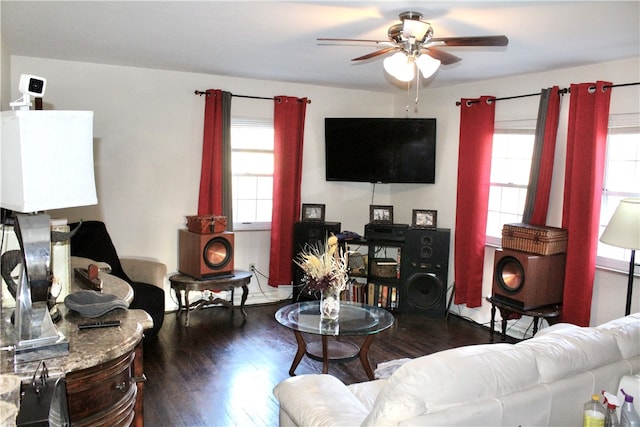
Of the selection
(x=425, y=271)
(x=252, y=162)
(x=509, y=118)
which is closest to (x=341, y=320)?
(x=425, y=271)

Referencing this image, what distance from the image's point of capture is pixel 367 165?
5703mm

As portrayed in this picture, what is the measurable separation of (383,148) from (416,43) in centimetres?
271

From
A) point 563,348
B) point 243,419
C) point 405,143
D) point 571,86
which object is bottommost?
point 243,419

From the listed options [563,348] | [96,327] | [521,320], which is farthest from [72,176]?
[521,320]

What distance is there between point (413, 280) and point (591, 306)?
1.70m

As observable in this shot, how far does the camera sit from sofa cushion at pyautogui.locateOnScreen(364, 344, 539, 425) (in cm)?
170

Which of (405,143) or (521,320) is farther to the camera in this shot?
(405,143)

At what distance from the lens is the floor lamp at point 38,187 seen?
4.98ft

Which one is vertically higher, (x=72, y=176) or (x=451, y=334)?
(x=72, y=176)

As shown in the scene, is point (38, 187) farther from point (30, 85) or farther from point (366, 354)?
point (366, 354)

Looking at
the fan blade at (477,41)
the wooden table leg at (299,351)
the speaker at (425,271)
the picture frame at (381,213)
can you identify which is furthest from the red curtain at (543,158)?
the wooden table leg at (299,351)

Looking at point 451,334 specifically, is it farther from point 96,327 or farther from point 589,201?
point 96,327

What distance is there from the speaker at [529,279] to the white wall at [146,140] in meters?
2.61

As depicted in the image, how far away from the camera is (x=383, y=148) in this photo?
18.5ft
